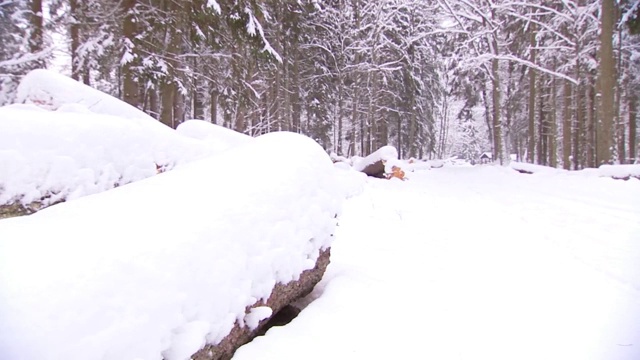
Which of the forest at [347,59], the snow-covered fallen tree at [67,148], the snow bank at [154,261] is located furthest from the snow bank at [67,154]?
the forest at [347,59]

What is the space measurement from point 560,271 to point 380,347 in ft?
6.86

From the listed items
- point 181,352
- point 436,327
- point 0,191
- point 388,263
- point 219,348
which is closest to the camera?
point 181,352

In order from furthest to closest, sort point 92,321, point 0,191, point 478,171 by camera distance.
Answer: point 478,171, point 0,191, point 92,321

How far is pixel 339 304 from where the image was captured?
2627 mm

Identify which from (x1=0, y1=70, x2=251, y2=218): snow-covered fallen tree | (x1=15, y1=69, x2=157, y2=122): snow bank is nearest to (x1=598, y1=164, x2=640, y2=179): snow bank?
(x1=0, y1=70, x2=251, y2=218): snow-covered fallen tree

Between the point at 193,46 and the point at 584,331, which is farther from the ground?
the point at 193,46

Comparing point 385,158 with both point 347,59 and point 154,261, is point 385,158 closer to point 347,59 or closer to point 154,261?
point 154,261

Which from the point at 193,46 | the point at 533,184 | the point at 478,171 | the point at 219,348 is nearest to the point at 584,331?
the point at 219,348

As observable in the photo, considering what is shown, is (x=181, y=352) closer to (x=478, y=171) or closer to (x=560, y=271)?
(x=560, y=271)

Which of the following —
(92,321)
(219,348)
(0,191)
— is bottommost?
(219,348)

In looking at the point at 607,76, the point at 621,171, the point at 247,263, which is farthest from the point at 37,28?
the point at 607,76

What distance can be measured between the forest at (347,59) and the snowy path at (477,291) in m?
5.50

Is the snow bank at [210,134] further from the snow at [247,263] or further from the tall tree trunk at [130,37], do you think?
the tall tree trunk at [130,37]

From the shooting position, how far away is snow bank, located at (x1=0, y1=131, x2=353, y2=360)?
1.23m
